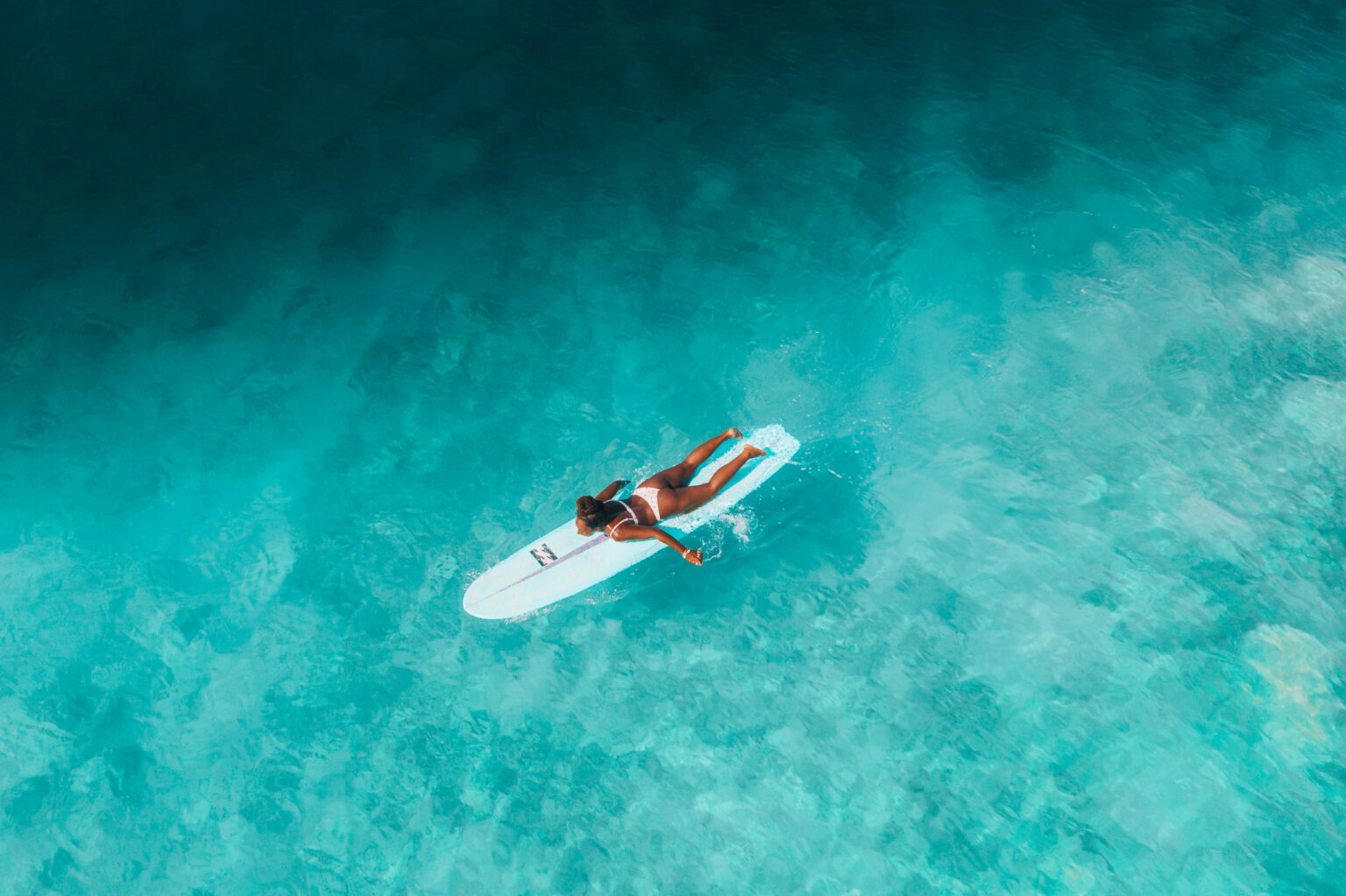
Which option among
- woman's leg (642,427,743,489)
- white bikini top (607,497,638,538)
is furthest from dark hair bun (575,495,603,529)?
woman's leg (642,427,743,489)

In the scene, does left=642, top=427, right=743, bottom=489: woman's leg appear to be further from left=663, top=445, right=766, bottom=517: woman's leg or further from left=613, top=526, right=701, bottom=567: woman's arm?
left=613, top=526, right=701, bottom=567: woman's arm

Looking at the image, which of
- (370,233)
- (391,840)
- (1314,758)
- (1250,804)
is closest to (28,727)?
(391,840)

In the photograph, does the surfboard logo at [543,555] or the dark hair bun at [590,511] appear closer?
the dark hair bun at [590,511]

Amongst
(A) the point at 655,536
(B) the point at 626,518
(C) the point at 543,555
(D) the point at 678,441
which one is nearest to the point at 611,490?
(B) the point at 626,518

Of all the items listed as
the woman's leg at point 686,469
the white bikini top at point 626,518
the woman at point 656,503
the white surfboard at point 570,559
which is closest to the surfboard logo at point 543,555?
the white surfboard at point 570,559

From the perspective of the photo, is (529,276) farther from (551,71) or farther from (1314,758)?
(1314,758)

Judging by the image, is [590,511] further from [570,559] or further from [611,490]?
Answer: [570,559]

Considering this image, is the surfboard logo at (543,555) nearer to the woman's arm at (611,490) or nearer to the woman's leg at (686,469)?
the woman's arm at (611,490)
